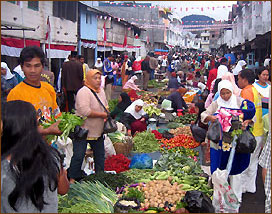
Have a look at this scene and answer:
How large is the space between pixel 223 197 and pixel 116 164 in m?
2.68

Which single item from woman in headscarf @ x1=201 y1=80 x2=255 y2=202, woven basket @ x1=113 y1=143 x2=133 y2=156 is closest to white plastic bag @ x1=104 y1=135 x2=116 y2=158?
woven basket @ x1=113 y1=143 x2=133 y2=156

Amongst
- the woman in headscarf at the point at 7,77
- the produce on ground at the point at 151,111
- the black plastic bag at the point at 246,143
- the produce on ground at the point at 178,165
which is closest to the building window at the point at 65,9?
the produce on ground at the point at 151,111

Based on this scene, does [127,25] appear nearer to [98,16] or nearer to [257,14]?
[98,16]

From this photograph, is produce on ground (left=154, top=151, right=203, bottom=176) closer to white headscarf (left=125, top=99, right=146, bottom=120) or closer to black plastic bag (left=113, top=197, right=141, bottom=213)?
black plastic bag (left=113, top=197, right=141, bottom=213)

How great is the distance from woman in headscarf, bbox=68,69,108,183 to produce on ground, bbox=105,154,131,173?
107 cm

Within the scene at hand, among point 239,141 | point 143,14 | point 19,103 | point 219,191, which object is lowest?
point 219,191

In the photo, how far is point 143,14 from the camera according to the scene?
52938 mm

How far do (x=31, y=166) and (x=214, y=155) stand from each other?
3.65 meters

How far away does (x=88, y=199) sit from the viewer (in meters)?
4.57

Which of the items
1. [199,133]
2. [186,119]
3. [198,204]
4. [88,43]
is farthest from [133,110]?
[88,43]

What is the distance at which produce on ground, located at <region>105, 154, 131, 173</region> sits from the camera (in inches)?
250

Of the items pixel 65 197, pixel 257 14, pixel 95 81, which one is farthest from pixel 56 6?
pixel 65 197

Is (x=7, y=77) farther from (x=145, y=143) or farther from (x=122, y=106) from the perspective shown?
(x=145, y=143)

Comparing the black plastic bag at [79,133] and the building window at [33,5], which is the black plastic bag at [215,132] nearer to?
the black plastic bag at [79,133]
